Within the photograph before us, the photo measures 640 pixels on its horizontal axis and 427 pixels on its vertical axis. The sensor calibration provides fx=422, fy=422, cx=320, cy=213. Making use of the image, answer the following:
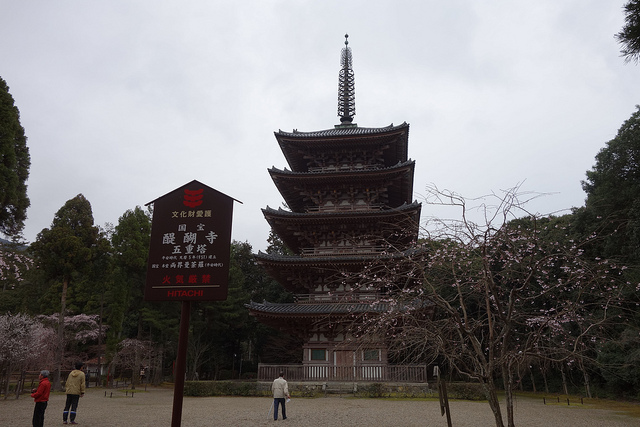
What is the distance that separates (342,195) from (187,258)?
18.3 metres

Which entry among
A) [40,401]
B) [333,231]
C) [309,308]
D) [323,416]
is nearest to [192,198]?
[40,401]

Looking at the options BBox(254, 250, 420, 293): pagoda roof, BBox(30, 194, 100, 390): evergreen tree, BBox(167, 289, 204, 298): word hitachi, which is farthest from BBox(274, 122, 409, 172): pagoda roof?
BBox(167, 289, 204, 298): word hitachi

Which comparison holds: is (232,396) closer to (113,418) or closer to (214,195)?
(113,418)

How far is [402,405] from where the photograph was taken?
53.1ft

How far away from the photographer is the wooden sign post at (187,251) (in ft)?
19.7

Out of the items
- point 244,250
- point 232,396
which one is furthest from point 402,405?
point 244,250

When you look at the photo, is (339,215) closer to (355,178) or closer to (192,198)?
(355,178)

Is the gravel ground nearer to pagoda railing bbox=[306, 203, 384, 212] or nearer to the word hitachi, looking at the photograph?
the word hitachi

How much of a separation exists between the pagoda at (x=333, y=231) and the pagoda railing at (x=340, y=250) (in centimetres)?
5

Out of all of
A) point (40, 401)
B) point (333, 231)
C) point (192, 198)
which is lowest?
point (40, 401)

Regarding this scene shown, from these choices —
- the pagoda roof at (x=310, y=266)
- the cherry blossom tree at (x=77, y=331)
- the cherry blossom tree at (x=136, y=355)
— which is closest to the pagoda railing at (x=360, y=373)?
the pagoda roof at (x=310, y=266)

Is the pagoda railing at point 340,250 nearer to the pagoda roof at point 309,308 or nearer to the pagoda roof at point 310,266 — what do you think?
the pagoda roof at point 310,266

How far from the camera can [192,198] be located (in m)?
6.59

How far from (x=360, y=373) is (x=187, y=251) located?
15.9 meters
